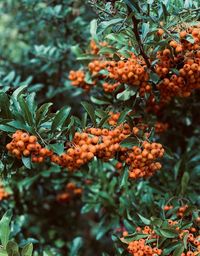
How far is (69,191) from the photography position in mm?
4016

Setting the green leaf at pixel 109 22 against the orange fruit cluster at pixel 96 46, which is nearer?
the green leaf at pixel 109 22

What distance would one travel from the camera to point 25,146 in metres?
2.15

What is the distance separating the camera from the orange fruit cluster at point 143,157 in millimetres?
2289

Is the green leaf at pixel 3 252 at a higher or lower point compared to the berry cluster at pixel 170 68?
lower

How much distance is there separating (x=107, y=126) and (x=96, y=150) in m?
0.21

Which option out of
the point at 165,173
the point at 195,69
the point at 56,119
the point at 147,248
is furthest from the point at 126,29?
the point at 165,173

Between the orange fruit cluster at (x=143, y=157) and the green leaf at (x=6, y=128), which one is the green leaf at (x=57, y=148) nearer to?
the green leaf at (x=6, y=128)

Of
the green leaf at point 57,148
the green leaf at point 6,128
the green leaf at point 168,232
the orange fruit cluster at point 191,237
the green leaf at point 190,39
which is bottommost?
the orange fruit cluster at point 191,237

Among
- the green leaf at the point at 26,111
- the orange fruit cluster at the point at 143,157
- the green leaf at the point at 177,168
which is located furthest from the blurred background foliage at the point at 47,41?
the orange fruit cluster at the point at 143,157

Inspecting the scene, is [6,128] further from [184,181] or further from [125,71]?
[184,181]

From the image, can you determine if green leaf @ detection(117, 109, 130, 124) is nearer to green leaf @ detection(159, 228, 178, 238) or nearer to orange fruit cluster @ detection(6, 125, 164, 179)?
orange fruit cluster @ detection(6, 125, 164, 179)

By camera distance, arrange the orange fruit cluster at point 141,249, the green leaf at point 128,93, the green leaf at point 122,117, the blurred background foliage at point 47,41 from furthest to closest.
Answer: the blurred background foliage at point 47,41
the green leaf at point 128,93
the green leaf at point 122,117
the orange fruit cluster at point 141,249

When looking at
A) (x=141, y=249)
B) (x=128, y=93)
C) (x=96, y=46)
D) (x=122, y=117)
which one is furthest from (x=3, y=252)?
(x=96, y=46)

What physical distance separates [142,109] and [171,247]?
873 millimetres
